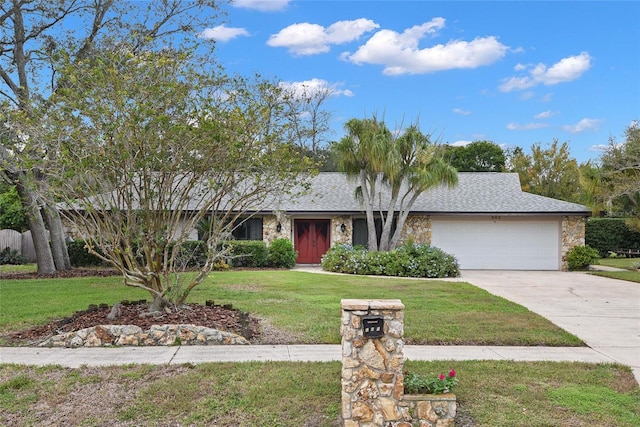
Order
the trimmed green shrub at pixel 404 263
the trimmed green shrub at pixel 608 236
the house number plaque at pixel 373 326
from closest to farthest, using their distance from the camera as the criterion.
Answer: the house number plaque at pixel 373 326, the trimmed green shrub at pixel 404 263, the trimmed green shrub at pixel 608 236

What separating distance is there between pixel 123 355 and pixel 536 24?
1254 cm

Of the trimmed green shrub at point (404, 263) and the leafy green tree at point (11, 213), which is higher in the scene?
the leafy green tree at point (11, 213)

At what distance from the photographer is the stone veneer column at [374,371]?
4.13 metres

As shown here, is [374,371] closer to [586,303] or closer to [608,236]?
[586,303]

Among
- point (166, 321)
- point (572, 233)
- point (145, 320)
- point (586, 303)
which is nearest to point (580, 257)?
point (572, 233)

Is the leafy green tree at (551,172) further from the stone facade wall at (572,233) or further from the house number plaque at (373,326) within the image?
the house number plaque at (373,326)

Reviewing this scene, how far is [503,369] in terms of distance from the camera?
→ 5.51 meters

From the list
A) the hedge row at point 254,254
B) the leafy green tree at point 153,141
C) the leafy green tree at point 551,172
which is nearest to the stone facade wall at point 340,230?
the hedge row at point 254,254

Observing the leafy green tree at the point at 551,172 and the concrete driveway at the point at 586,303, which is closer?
the concrete driveway at the point at 586,303

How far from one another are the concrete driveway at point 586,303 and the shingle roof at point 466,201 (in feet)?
9.73

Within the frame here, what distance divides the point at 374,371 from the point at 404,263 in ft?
38.0

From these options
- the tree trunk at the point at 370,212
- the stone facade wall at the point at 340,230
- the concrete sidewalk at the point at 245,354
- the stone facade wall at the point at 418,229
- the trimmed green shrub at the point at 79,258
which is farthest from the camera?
the stone facade wall at the point at 340,230

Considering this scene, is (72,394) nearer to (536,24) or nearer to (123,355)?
(123,355)

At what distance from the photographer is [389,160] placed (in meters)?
16.4
